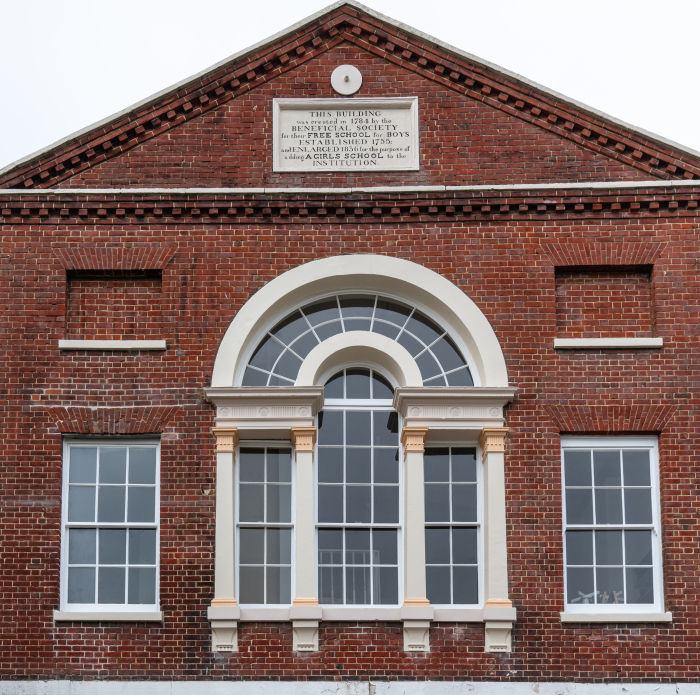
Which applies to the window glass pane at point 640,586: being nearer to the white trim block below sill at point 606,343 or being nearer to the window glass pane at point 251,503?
the white trim block below sill at point 606,343

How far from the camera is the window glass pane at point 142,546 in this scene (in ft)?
56.4

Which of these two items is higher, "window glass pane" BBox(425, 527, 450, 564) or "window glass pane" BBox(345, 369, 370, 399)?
"window glass pane" BBox(345, 369, 370, 399)

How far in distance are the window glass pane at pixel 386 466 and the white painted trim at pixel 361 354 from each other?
3.21 ft

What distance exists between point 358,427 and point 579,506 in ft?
10.4

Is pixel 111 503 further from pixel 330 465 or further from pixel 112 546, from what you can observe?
pixel 330 465

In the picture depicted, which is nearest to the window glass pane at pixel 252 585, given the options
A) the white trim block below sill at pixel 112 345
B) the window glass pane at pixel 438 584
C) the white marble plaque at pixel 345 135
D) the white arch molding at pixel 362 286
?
the window glass pane at pixel 438 584

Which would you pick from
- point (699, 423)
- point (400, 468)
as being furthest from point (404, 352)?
point (699, 423)

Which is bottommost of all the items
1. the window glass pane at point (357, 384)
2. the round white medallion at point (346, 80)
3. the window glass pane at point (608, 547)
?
the window glass pane at point (608, 547)

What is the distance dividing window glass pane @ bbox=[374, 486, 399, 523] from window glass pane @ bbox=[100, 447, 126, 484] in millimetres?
3428

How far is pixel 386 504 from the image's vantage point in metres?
17.5

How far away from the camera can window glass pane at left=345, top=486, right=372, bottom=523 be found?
17.5 meters

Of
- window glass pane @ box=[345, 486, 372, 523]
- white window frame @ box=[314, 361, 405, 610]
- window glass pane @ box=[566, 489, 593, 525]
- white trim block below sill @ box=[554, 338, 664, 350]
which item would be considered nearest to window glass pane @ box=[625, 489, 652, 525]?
window glass pane @ box=[566, 489, 593, 525]

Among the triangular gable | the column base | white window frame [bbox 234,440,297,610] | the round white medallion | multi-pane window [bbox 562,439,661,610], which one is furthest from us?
the round white medallion

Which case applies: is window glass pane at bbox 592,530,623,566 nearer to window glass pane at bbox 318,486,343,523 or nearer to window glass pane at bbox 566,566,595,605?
window glass pane at bbox 566,566,595,605
